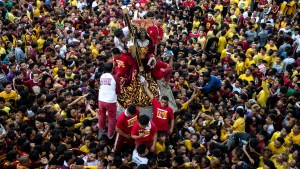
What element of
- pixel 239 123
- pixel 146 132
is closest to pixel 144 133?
pixel 146 132

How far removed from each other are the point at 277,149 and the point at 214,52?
4642 millimetres

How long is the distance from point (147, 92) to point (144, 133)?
61.8 inches

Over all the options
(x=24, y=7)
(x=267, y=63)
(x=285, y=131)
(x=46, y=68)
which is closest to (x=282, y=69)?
(x=267, y=63)

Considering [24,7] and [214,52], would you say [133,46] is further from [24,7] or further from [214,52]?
[24,7]

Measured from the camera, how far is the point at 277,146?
7484mm

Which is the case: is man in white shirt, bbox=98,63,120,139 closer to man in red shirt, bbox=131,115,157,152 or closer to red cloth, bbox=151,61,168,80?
man in red shirt, bbox=131,115,157,152

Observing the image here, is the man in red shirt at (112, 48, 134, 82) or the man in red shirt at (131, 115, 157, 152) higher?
the man in red shirt at (112, 48, 134, 82)

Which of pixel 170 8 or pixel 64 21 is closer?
pixel 64 21

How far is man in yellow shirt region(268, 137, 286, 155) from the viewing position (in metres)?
7.45

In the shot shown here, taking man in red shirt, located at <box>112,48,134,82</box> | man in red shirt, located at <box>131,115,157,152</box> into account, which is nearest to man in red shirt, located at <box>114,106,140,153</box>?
man in red shirt, located at <box>131,115,157,152</box>

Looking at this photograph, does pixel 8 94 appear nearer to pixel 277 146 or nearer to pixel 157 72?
pixel 157 72

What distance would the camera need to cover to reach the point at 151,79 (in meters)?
8.73

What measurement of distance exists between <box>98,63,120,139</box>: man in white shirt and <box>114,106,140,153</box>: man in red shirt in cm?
33

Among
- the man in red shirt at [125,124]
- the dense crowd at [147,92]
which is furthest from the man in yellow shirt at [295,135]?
the man in red shirt at [125,124]
